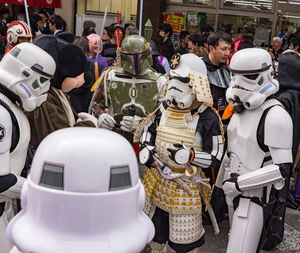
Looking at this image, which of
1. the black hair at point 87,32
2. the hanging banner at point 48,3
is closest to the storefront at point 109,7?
the hanging banner at point 48,3

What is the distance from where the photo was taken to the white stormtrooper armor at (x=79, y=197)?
116 cm

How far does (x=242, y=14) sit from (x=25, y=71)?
8.67 m

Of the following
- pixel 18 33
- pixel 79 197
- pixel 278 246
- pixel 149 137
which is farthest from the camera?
pixel 18 33

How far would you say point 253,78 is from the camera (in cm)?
271

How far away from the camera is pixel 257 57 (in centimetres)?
269

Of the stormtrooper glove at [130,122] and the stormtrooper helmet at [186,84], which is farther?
the stormtrooper glove at [130,122]

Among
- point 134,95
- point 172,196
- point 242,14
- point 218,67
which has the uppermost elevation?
point 242,14

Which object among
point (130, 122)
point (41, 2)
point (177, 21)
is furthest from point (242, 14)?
point (130, 122)

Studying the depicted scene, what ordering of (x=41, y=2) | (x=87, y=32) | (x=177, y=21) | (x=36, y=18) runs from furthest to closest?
(x=41, y=2) → (x=177, y=21) → (x=36, y=18) → (x=87, y=32)

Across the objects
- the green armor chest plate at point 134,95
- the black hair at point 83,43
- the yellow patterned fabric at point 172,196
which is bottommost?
the yellow patterned fabric at point 172,196

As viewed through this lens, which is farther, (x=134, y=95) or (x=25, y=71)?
(x=134, y=95)

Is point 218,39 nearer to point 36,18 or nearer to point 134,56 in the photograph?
point 134,56

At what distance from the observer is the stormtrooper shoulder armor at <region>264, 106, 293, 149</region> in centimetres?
258

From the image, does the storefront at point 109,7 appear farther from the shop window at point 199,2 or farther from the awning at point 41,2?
the shop window at point 199,2
